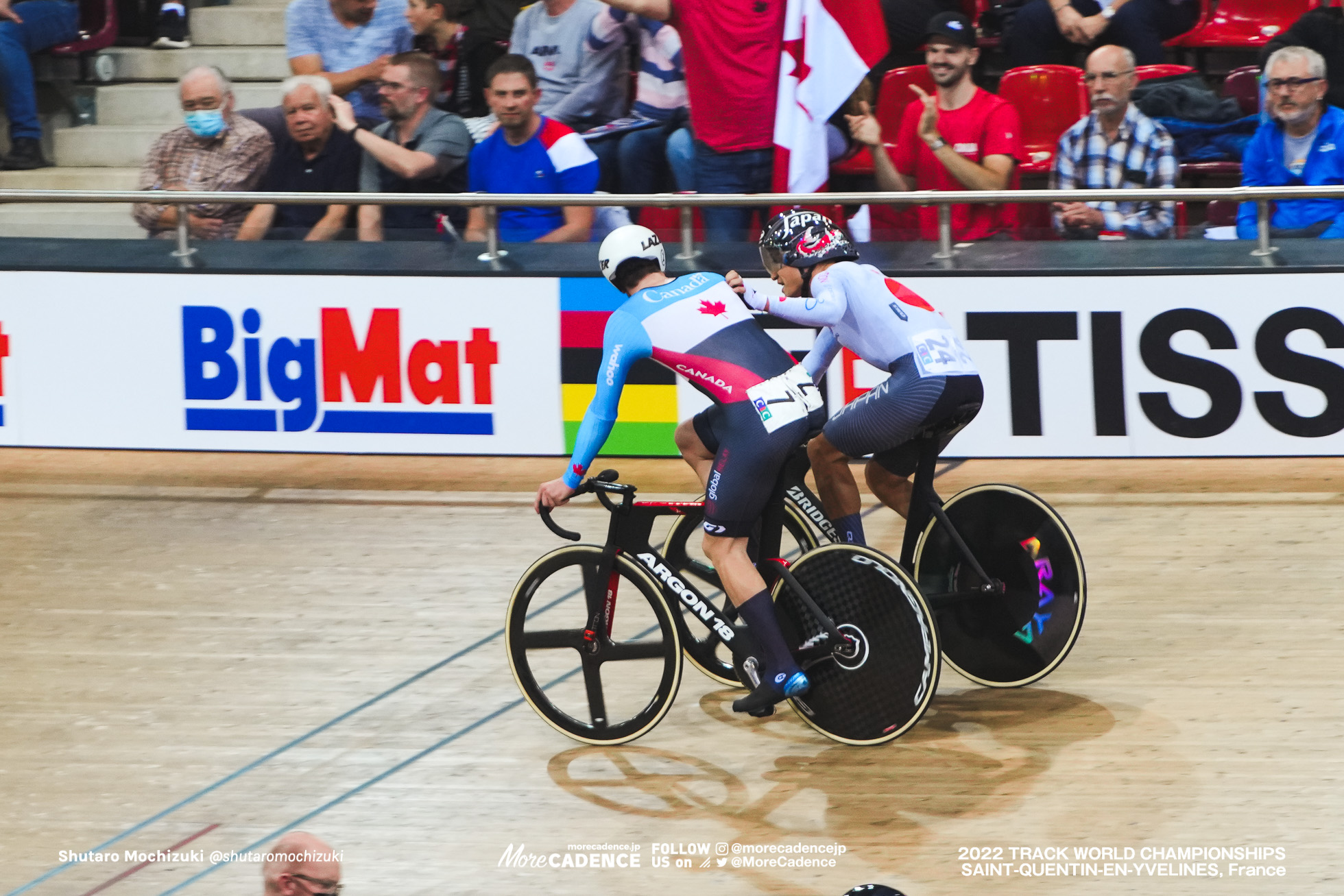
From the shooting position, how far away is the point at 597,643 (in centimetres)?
518

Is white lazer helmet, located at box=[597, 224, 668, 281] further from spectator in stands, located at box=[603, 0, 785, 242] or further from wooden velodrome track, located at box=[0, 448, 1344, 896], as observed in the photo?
spectator in stands, located at box=[603, 0, 785, 242]

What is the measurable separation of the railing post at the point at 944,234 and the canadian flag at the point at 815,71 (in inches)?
29.3

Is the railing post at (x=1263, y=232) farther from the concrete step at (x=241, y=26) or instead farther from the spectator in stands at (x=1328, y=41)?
the concrete step at (x=241, y=26)

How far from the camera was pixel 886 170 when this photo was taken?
8.32m

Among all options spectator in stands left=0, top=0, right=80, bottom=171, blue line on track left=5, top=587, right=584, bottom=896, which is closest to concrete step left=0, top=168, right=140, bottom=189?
spectator in stands left=0, top=0, right=80, bottom=171

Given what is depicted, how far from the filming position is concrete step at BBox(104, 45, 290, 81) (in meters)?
11.9

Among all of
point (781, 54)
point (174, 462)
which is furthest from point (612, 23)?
point (174, 462)

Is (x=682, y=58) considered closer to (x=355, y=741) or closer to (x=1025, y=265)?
(x=1025, y=265)

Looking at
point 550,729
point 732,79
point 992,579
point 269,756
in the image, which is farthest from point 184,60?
point 992,579

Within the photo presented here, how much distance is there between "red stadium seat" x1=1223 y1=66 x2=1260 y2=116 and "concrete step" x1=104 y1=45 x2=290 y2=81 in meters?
6.74

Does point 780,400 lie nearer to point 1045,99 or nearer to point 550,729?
point 550,729

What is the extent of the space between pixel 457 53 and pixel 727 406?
5.70 m

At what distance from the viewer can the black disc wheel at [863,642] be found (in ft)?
16.0

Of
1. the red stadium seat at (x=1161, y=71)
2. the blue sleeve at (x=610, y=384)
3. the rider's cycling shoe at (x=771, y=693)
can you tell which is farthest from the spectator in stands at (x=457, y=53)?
the rider's cycling shoe at (x=771, y=693)
